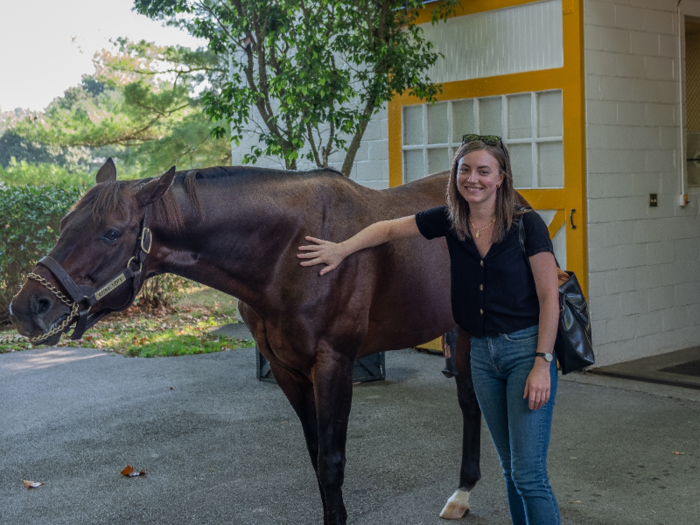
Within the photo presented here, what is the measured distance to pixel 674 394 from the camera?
208 inches

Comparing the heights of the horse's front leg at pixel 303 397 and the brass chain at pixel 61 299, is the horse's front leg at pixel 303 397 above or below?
below

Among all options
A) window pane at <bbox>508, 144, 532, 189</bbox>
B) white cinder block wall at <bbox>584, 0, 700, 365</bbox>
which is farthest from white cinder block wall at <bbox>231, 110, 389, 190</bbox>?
white cinder block wall at <bbox>584, 0, 700, 365</bbox>

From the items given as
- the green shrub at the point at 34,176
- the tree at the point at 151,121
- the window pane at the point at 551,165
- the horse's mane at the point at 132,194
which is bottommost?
the horse's mane at the point at 132,194

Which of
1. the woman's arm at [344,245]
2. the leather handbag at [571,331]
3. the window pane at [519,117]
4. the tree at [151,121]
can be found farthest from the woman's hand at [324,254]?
the tree at [151,121]

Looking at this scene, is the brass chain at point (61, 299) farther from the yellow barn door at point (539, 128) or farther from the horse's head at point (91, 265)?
the yellow barn door at point (539, 128)

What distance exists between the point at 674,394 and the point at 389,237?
3382mm

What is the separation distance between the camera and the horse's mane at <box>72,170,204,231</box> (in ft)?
8.41

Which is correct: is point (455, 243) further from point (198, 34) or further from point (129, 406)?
point (198, 34)

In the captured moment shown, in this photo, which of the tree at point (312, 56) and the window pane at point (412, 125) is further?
the window pane at point (412, 125)

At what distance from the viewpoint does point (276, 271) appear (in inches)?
114

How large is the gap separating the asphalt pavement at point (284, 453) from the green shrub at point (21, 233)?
323cm

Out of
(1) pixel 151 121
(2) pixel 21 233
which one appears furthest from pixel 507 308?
(1) pixel 151 121

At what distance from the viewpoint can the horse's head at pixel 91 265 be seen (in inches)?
97.0

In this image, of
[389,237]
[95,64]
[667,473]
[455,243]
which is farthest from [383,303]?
[95,64]
